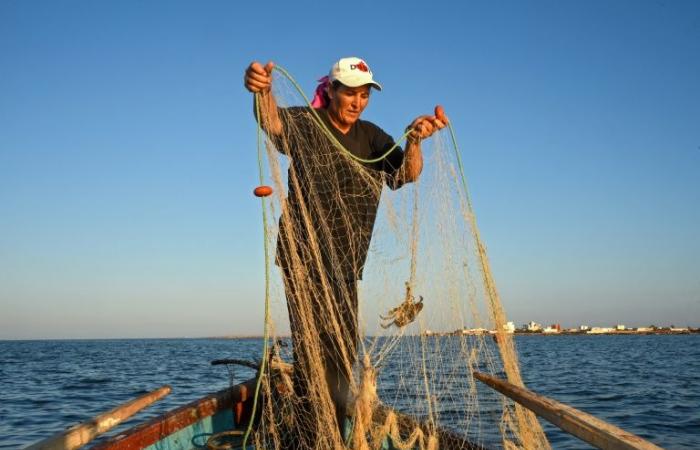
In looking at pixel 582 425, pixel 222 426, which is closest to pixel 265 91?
pixel 582 425

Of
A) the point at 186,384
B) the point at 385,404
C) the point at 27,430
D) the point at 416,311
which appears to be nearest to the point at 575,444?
the point at 385,404

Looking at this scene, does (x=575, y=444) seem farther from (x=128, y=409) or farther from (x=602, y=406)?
(x=128, y=409)

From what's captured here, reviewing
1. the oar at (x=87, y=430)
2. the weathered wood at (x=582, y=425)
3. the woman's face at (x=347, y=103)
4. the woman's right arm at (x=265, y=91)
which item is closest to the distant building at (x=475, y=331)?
the weathered wood at (x=582, y=425)

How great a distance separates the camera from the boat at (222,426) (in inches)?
78.6

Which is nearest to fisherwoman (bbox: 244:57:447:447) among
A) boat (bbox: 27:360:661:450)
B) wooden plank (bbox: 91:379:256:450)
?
boat (bbox: 27:360:661:450)

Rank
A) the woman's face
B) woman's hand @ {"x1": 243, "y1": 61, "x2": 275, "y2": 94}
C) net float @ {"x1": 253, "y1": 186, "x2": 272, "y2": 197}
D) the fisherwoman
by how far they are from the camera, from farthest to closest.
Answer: the woman's face
the fisherwoman
woman's hand @ {"x1": 243, "y1": 61, "x2": 275, "y2": 94}
net float @ {"x1": 253, "y1": 186, "x2": 272, "y2": 197}

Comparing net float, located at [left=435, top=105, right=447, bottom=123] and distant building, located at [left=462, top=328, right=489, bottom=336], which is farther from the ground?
net float, located at [left=435, top=105, right=447, bottom=123]

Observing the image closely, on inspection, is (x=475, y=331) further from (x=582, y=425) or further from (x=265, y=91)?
(x=265, y=91)

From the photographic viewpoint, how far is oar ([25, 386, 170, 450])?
6.68 feet

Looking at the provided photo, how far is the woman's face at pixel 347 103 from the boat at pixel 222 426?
169 cm

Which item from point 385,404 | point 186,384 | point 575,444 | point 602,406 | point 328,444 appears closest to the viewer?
point 328,444

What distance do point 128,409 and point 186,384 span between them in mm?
13702

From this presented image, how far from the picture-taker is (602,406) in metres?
11.7

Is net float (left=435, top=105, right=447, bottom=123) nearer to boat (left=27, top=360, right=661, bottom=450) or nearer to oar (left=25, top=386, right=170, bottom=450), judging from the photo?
boat (left=27, top=360, right=661, bottom=450)
